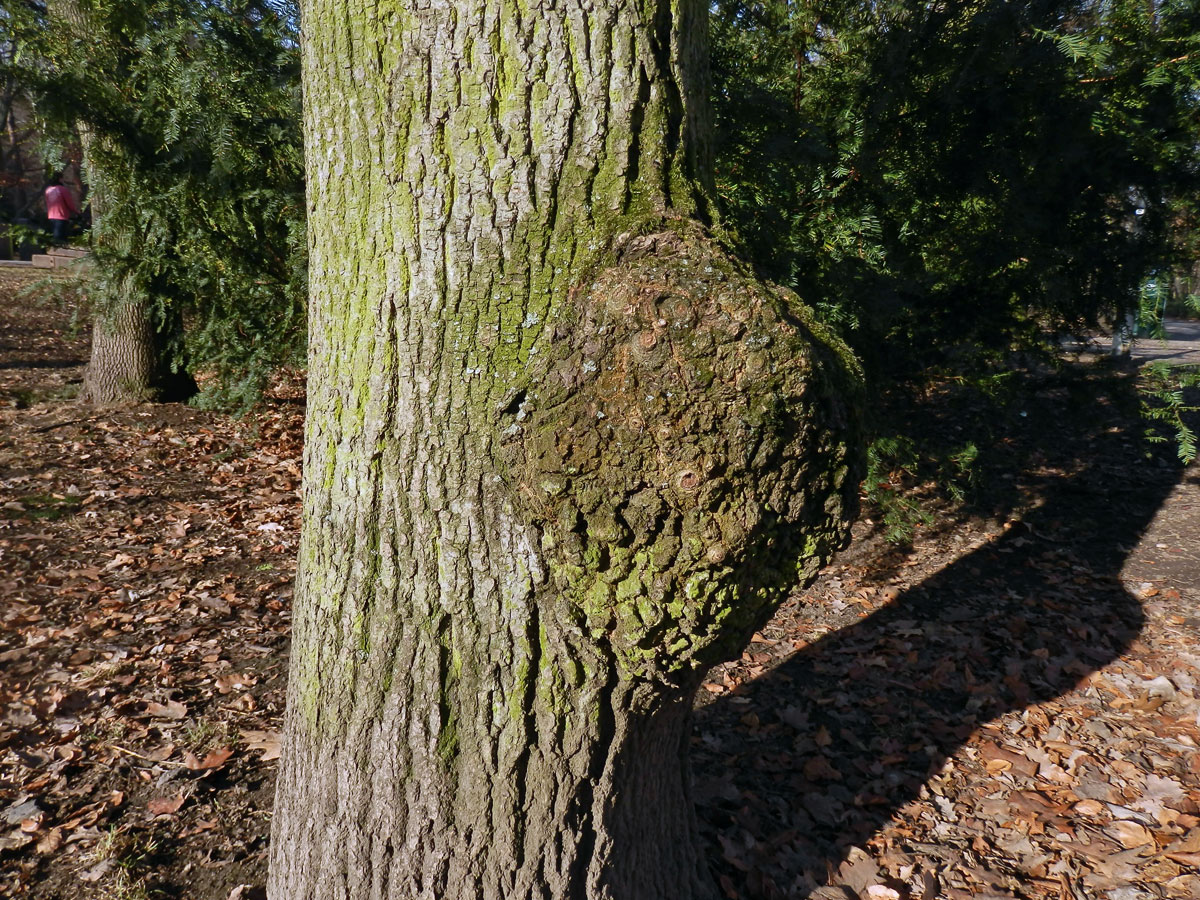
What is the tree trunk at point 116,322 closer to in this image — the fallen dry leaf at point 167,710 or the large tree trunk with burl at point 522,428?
the fallen dry leaf at point 167,710

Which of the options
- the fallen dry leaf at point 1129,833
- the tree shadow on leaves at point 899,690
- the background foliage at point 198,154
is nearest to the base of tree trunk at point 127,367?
the background foliage at point 198,154

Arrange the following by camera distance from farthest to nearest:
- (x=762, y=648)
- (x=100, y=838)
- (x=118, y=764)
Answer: (x=762, y=648), (x=118, y=764), (x=100, y=838)

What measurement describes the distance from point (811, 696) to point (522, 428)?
2.77 meters

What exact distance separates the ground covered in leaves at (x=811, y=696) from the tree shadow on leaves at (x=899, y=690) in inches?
0.6

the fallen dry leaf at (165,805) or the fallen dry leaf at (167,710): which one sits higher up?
the fallen dry leaf at (167,710)

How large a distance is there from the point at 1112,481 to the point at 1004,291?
317cm

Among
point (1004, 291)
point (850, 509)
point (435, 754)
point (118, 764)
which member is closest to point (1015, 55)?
point (1004, 291)

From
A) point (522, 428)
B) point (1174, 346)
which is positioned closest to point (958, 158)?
point (522, 428)

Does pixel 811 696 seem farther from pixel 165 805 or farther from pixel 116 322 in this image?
pixel 116 322

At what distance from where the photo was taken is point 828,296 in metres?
4.08

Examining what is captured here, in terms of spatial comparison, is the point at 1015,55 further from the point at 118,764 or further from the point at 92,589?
the point at 92,589

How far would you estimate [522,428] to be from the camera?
1698 millimetres

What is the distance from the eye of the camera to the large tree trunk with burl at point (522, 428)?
1.61 metres

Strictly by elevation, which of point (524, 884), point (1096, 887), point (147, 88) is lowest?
point (1096, 887)
